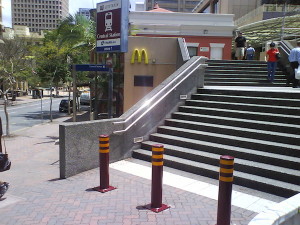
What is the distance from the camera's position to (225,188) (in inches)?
144

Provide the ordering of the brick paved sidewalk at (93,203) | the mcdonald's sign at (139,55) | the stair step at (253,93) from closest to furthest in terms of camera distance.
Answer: the brick paved sidewalk at (93,203)
the stair step at (253,93)
the mcdonald's sign at (139,55)

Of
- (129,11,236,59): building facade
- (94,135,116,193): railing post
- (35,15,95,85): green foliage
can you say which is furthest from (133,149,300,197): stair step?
(129,11,236,59): building facade

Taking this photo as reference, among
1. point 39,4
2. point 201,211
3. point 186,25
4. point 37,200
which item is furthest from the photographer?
point 39,4

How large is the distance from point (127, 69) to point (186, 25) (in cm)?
794

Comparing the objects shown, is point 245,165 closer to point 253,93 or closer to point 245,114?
point 245,114

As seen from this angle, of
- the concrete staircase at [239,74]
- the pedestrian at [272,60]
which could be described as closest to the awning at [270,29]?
the concrete staircase at [239,74]

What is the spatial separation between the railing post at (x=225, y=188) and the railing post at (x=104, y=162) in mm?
2190

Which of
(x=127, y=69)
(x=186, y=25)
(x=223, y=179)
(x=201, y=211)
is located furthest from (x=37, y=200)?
(x=186, y=25)

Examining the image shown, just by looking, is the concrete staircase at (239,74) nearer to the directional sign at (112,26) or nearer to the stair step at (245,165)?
the directional sign at (112,26)

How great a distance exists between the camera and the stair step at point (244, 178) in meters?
4.82

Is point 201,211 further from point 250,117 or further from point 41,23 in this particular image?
point 41,23

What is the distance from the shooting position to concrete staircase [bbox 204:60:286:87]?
36.0ft

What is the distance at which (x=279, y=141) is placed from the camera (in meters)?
6.06

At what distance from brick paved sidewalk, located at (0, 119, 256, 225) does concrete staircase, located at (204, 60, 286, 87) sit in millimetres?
6521
